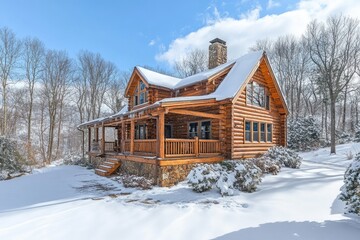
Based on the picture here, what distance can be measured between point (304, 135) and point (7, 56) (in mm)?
32863

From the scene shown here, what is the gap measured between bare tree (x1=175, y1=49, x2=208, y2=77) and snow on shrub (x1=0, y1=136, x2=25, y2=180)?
1057 inches

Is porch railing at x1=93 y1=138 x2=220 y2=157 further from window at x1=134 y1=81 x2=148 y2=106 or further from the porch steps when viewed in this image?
window at x1=134 y1=81 x2=148 y2=106

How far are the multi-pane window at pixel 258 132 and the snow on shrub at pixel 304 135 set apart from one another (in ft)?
33.4

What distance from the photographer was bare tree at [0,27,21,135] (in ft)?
78.9

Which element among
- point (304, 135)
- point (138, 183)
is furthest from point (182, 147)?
point (304, 135)

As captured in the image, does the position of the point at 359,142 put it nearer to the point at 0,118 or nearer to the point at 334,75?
the point at 334,75

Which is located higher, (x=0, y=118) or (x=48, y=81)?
(x=48, y=81)

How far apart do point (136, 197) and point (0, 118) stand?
2600 cm

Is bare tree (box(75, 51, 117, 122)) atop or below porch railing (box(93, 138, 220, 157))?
atop

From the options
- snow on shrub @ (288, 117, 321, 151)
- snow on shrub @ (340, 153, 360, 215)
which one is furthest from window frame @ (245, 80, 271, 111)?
snow on shrub @ (288, 117, 321, 151)

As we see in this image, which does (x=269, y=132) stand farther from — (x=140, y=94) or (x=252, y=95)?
(x=140, y=94)

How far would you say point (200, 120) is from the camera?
14.6 metres

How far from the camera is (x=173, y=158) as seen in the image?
10555mm

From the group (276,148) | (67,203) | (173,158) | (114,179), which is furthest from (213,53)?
(67,203)
